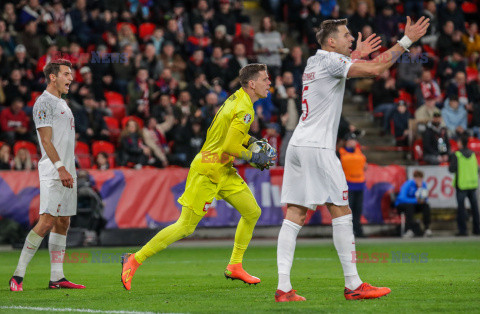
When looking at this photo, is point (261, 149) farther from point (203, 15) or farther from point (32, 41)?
point (203, 15)

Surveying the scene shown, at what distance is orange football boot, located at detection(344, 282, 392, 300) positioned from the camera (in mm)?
8367

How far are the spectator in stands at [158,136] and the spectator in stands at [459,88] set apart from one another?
27.0 ft

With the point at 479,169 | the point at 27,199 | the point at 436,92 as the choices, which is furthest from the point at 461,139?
the point at 27,199

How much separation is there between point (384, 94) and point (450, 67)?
2716 millimetres

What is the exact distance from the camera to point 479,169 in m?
22.0

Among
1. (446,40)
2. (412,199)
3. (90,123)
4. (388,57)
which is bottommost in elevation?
(412,199)

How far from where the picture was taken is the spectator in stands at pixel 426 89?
24641 millimetres

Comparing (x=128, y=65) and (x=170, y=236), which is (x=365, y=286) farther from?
(x=128, y=65)

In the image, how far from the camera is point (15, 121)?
20.5 meters

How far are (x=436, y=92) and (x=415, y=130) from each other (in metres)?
1.79

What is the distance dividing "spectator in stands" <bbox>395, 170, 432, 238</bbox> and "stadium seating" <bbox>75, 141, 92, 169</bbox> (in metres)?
7.13

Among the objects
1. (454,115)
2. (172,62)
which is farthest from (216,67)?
(454,115)

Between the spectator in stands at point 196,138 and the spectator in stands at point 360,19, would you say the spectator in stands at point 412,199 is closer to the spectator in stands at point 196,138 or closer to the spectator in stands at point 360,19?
the spectator in stands at point 196,138

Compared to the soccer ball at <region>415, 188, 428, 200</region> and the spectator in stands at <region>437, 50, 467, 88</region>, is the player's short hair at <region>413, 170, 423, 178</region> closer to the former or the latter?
the soccer ball at <region>415, 188, 428, 200</region>
